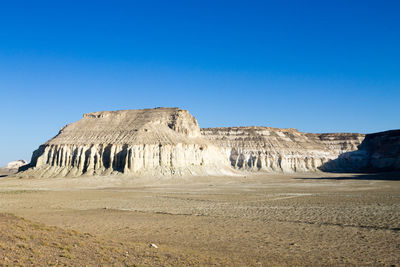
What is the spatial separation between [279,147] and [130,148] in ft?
171

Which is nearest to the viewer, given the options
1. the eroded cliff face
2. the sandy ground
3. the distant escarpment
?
the sandy ground

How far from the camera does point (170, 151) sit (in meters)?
65.1

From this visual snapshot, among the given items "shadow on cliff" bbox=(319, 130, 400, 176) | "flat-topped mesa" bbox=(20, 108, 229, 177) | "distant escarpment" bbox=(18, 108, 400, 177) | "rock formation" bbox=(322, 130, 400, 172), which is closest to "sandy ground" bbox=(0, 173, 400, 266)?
"flat-topped mesa" bbox=(20, 108, 229, 177)

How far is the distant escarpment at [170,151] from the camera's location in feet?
206

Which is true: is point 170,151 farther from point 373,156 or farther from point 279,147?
point 373,156

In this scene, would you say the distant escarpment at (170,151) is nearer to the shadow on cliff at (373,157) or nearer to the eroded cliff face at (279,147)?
the shadow on cliff at (373,157)

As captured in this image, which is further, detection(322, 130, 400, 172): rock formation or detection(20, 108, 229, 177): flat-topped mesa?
detection(322, 130, 400, 172): rock formation

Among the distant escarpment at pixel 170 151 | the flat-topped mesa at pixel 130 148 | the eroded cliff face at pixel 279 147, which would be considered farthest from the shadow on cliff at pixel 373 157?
the flat-topped mesa at pixel 130 148

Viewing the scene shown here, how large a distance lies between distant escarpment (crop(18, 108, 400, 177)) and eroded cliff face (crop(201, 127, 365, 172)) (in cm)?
28

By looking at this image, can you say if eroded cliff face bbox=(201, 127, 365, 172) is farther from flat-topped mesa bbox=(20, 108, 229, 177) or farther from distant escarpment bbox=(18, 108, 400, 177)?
flat-topped mesa bbox=(20, 108, 229, 177)

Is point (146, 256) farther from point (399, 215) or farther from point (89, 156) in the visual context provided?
point (89, 156)

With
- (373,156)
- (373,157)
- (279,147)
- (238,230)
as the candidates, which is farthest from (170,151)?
(373,156)

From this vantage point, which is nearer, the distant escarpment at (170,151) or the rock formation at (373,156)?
the distant escarpment at (170,151)

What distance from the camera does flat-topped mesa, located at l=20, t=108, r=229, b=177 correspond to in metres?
62.2
